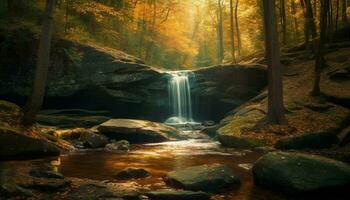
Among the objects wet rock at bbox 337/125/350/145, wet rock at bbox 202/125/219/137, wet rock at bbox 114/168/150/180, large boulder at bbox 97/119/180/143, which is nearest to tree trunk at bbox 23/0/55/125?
large boulder at bbox 97/119/180/143

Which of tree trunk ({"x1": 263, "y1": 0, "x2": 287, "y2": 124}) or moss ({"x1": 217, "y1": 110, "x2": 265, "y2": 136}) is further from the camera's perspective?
moss ({"x1": 217, "y1": 110, "x2": 265, "y2": 136})

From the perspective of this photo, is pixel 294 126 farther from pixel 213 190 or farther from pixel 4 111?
pixel 4 111

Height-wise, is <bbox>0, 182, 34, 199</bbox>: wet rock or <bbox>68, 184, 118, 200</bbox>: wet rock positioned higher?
<bbox>0, 182, 34, 199</bbox>: wet rock

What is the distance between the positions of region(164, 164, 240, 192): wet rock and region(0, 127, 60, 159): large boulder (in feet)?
16.0

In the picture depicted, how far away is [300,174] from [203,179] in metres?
1.92

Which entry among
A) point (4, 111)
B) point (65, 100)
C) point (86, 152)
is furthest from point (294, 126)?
point (65, 100)

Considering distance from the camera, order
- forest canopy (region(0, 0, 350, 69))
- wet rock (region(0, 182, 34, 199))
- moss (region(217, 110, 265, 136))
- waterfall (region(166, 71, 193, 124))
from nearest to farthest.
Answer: wet rock (region(0, 182, 34, 199))
moss (region(217, 110, 265, 136))
forest canopy (region(0, 0, 350, 69))
waterfall (region(166, 71, 193, 124))

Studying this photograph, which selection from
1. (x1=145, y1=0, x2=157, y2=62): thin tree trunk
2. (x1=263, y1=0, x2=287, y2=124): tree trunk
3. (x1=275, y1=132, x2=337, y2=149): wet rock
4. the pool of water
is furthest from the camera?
(x1=145, y1=0, x2=157, y2=62): thin tree trunk

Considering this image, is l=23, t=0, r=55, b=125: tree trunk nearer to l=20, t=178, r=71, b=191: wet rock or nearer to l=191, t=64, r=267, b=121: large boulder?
l=20, t=178, r=71, b=191: wet rock

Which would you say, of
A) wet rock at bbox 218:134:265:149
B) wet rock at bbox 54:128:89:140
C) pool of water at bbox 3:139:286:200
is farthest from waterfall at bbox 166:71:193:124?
wet rock at bbox 218:134:265:149

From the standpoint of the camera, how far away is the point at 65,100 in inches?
922

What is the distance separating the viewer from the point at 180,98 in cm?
2694

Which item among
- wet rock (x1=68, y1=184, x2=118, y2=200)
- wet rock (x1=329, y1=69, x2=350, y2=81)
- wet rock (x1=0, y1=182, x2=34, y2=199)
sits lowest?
wet rock (x1=68, y1=184, x2=118, y2=200)

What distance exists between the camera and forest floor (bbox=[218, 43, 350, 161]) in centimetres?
1396
